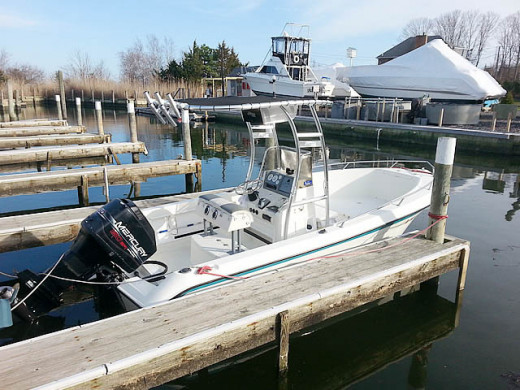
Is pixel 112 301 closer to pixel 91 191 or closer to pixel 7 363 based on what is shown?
pixel 7 363

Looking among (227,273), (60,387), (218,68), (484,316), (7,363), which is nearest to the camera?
(60,387)

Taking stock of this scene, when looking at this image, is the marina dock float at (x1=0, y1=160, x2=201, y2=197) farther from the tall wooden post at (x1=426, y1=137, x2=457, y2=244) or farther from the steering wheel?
the tall wooden post at (x1=426, y1=137, x2=457, y2=244)

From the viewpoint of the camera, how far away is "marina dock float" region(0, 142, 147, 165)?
1134cm

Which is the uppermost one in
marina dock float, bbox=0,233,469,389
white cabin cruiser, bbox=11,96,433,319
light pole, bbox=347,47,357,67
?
light pole, bbox=347,47,357,67

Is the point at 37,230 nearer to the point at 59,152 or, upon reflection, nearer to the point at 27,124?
the point at 59,152

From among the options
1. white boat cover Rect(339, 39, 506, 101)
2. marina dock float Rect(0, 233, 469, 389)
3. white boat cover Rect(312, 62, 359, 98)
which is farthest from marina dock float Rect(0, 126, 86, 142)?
white boat cover Rect(339, 39, 506, 101)

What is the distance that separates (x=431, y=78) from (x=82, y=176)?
22.6 metres

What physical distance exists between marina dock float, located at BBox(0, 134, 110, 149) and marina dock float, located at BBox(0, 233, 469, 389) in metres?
13.2

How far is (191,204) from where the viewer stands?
5820mm

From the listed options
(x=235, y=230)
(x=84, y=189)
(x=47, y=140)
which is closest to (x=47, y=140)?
(x=47, y=140)

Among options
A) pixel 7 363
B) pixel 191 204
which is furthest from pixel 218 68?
pixel 7 363

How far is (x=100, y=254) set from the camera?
4.01 m

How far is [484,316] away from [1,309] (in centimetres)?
512

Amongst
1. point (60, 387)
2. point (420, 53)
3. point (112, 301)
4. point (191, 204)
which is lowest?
point (112, 301)
